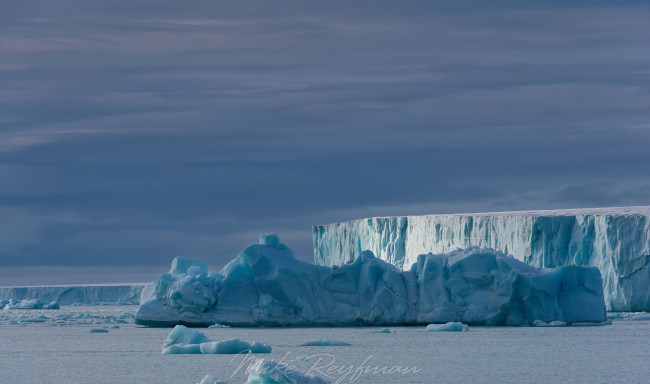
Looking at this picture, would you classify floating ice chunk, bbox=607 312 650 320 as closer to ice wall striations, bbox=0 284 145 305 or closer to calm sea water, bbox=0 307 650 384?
calm sea water, bbox=0 307 650 384

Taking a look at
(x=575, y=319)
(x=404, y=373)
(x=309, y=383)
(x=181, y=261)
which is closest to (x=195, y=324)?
(x=181, y=261)

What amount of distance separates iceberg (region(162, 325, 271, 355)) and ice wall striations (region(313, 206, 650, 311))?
481 inches

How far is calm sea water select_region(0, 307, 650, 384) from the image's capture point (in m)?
12.3

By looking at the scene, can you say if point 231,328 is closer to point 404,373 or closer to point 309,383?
point 404,373

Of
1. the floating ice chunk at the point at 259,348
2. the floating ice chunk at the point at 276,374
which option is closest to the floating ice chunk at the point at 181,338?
the floating ice chunk at the point at 259,348

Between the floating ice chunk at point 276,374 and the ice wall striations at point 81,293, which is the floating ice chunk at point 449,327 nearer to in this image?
the floating ice chunk at point 276,374

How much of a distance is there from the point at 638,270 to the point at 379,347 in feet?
33.4

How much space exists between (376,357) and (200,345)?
2.37m

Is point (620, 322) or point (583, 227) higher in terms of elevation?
point (583, 227)

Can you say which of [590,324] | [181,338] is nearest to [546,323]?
[590,324]

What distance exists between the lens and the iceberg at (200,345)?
14242 millimetres

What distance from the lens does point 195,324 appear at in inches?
831

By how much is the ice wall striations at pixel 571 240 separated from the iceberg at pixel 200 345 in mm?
12218

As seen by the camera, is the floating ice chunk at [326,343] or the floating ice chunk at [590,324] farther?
the floating ice chunk at [590,324]
